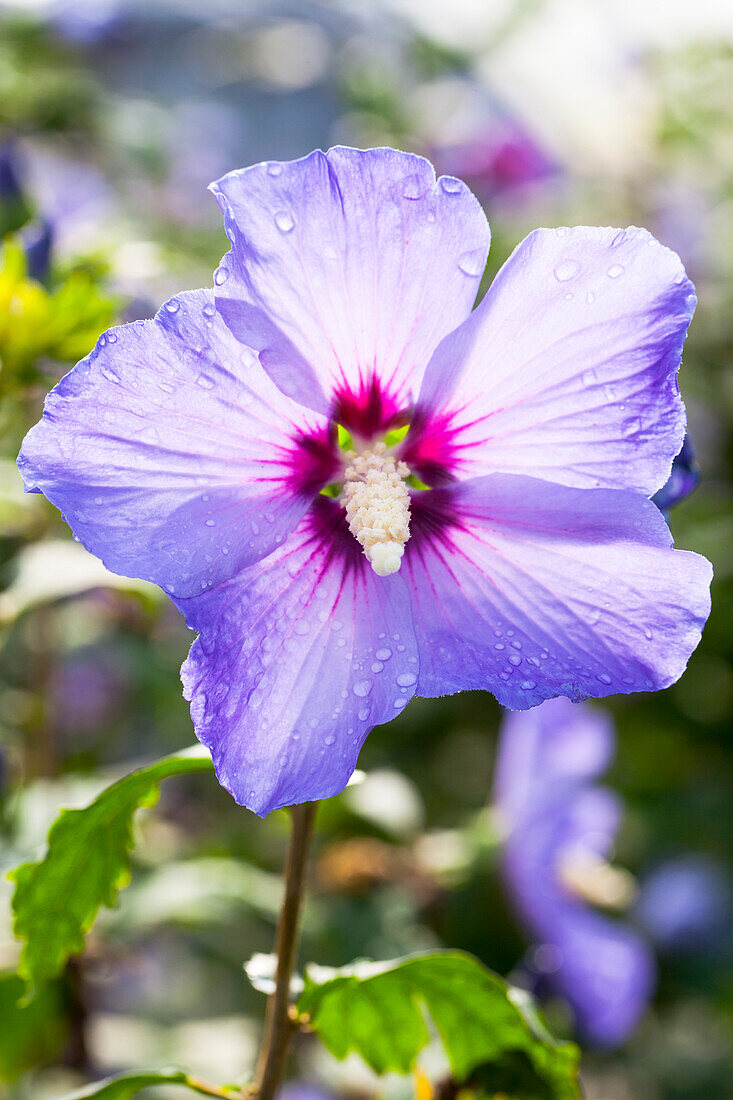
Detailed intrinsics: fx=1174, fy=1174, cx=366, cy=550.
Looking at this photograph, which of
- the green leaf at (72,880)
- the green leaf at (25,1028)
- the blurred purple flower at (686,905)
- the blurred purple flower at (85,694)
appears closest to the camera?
the green leaf at (72,880)

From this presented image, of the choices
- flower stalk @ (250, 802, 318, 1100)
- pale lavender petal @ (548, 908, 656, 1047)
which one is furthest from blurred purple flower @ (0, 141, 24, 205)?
pale lavender petal @ (548, 908, 656, 1047)

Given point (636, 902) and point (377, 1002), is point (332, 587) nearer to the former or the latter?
point (377, 1002)

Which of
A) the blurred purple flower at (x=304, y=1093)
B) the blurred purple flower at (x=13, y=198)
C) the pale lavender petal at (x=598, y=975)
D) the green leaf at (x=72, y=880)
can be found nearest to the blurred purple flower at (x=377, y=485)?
the green leaf at (x=72, y=880)

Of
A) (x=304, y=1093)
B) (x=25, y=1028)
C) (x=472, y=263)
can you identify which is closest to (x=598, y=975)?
(x=304, y=1093)

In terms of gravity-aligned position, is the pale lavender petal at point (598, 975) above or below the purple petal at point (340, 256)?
below

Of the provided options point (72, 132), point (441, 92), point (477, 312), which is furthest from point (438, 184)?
point (441, 92)

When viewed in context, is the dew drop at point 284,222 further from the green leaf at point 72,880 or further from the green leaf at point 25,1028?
the green leaf at point 25,1028

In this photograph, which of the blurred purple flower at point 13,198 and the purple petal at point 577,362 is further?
the blurred purple flower at point 13,198
